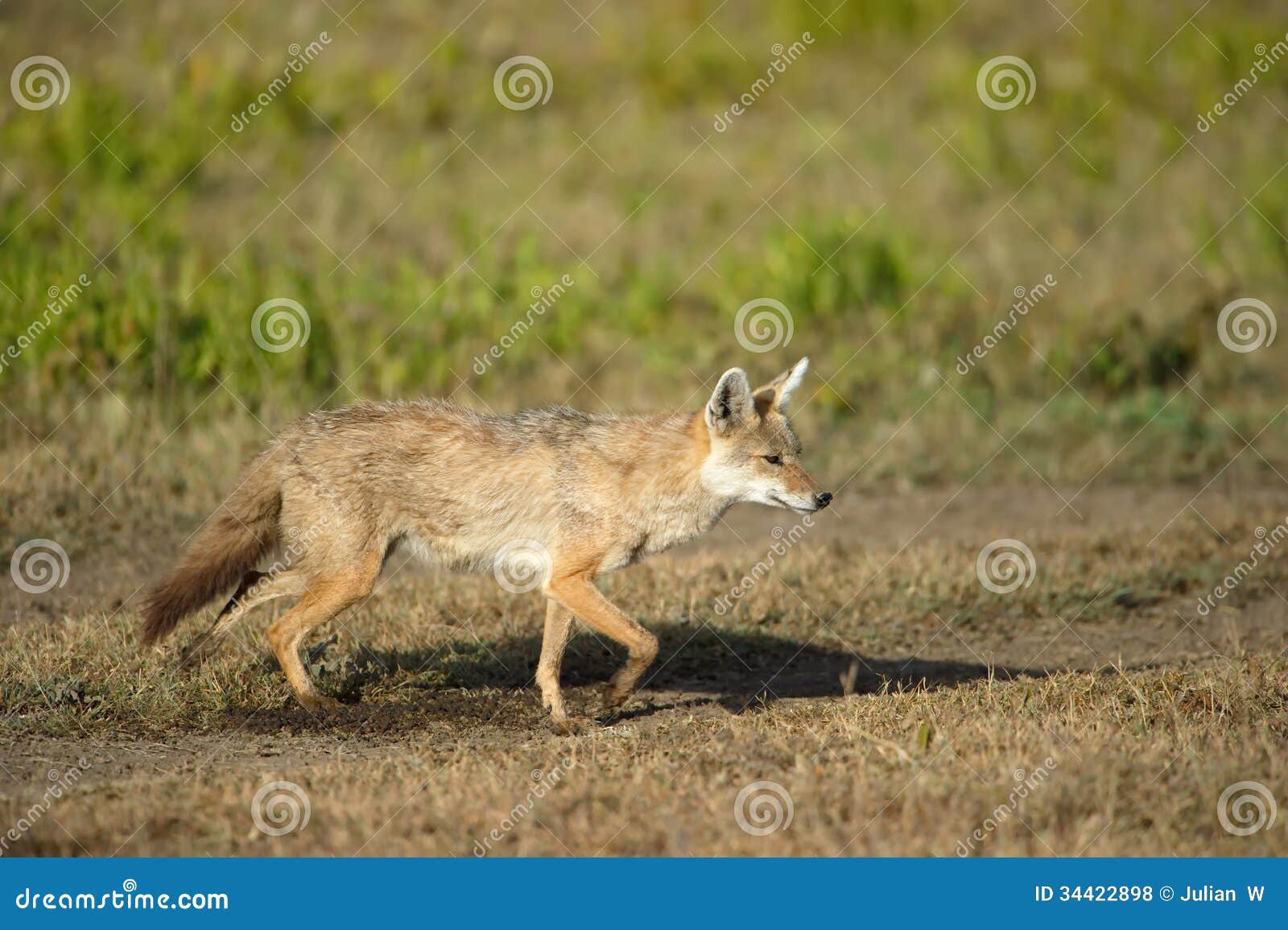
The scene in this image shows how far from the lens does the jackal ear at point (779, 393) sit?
752 cm

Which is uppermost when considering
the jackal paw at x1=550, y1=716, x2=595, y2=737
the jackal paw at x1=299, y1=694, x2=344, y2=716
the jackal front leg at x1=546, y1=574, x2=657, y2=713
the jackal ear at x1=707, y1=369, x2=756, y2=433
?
the jackal ear at x1=707, y1=369, x2=756, y2=433

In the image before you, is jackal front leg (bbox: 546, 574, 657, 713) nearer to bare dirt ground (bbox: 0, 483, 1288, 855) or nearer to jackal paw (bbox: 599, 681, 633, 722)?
jackal paw (bbox: 599, 681, 633, 722)

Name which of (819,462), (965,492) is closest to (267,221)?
(819,462)

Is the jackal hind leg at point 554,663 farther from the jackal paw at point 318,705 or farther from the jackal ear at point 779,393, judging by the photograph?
Answer: the jackal ear at point 779,393

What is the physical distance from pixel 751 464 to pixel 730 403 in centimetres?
37

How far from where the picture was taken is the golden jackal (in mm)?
7176

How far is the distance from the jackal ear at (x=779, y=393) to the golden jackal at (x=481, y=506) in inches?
0.6

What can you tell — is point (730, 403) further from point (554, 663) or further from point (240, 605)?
point (240, 605)

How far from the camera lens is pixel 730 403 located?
7.20 m

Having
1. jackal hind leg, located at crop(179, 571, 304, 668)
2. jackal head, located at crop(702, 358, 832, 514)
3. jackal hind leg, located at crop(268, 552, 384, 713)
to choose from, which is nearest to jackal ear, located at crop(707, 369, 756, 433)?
jackal head, located at crop(702, 358, 832, 514)

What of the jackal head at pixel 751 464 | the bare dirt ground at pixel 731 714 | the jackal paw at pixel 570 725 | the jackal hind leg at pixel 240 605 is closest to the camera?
the bare dirt ground at pixel 731 714

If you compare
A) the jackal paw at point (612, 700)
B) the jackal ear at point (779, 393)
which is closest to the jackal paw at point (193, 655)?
the jackal paw at point (612, 700)

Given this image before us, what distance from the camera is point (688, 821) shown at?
17.7 ft

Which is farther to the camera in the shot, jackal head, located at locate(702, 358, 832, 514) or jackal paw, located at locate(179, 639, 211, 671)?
jackal paw, located at locate(179, 639, 211, 671)
